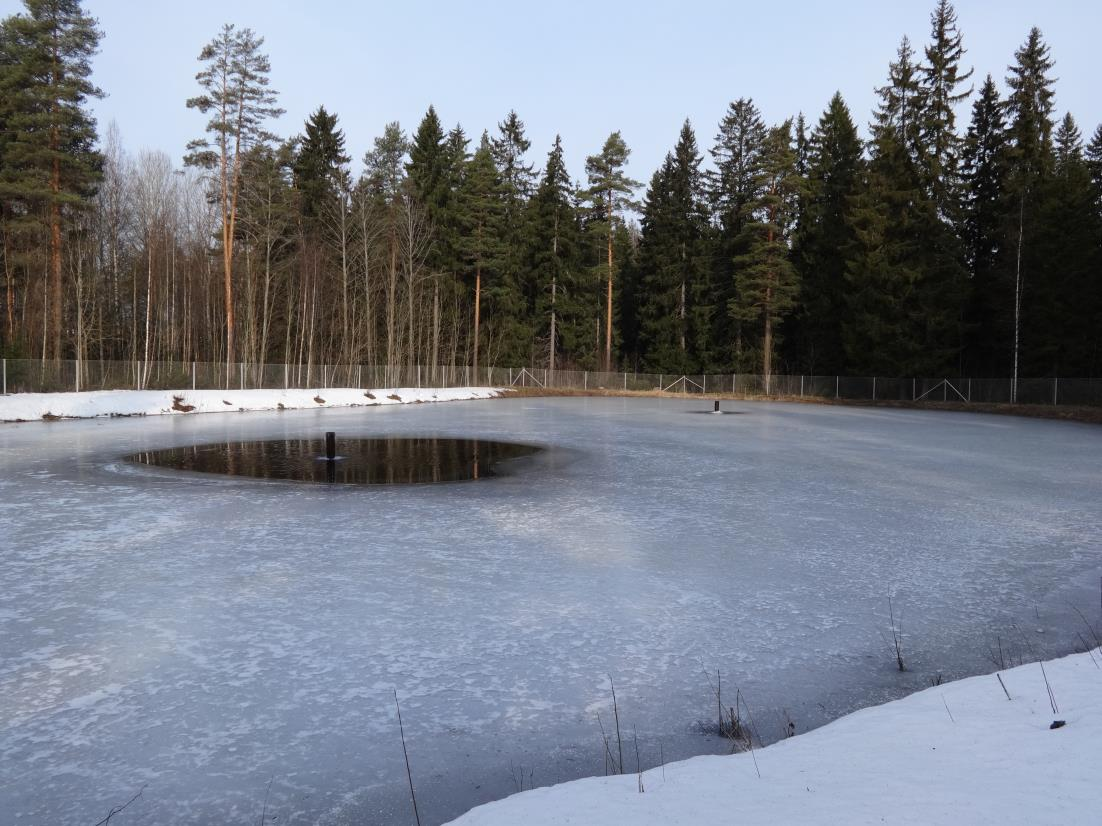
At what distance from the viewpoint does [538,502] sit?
431 inches

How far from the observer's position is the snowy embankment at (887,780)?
2.74m

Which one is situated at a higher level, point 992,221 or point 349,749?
point 992,221

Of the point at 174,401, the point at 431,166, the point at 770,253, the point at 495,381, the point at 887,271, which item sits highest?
the point at 431,166

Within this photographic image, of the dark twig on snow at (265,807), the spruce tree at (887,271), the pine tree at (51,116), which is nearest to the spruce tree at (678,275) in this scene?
the spruce tree at (887,271)

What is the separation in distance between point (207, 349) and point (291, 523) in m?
50.1

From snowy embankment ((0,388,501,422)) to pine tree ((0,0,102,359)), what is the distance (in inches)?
267

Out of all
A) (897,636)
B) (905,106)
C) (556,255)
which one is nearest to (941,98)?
(905,106)

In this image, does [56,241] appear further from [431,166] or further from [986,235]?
[986,235]

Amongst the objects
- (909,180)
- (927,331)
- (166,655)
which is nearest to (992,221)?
(909,180)

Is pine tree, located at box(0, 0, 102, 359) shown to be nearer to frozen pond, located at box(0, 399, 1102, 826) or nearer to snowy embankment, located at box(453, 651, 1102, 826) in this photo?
frozen pond, located at box(0, 399, 1102, 826)

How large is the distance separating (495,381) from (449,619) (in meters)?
49.2

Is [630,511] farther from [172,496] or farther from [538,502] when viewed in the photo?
[172,496]

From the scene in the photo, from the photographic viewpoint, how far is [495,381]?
5466 centimetres

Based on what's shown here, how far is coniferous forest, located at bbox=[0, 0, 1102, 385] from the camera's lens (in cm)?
3684
